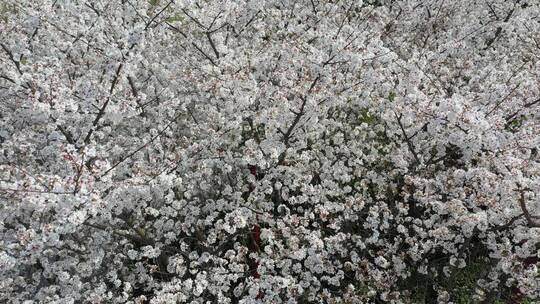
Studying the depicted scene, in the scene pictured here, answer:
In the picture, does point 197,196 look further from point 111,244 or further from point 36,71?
point 36,71

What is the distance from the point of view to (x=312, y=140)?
8242 millimetres

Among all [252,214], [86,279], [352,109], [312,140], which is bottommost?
[86,279]

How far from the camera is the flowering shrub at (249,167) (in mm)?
6051

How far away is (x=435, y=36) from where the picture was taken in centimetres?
1160

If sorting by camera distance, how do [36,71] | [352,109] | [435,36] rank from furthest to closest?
[435,36], [352,109], [36,71]

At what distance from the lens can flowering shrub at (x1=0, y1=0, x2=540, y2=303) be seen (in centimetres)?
605

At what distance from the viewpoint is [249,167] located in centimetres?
780

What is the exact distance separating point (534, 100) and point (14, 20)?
8.05m

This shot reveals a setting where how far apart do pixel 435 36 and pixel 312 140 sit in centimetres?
538

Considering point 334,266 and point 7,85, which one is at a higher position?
point 7,85

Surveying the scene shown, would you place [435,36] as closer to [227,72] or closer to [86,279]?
[227,72]

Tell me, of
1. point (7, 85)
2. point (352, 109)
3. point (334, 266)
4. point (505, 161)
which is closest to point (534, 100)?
point (505, 161)

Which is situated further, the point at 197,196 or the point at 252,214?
the point at 197,196

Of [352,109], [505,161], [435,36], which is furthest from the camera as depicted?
[435,36]
